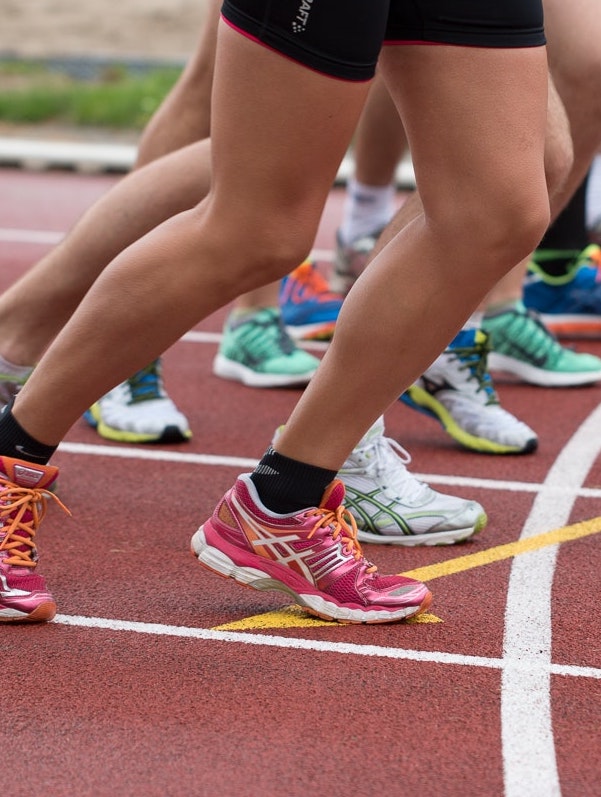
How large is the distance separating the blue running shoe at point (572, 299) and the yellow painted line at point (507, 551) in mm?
2312

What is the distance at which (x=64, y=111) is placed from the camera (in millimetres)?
15609

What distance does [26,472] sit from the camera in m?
2.51

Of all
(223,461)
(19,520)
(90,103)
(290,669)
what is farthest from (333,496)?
(90,103)

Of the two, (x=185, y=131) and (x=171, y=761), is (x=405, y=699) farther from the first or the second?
(x=185, y=131)

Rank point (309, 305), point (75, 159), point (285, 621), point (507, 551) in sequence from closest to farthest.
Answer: point (285, 621)
point (507, 551)
point (309, 305)
point (75, 159)

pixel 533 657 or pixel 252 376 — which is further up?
pixel 533 657

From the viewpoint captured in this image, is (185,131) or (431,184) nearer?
(431,184)

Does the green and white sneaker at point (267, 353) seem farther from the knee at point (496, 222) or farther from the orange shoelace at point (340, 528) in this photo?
the knee at point (496, 222)

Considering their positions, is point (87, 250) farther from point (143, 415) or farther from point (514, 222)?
point (514, 222)

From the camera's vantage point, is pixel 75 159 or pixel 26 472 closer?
pixel 26 472

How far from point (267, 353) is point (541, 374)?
0.92 meters

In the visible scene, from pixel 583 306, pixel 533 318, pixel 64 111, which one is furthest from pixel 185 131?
pixel 64 111

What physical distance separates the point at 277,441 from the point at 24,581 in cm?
53

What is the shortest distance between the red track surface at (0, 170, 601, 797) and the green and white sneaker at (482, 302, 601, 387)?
93 cm
